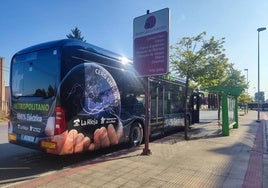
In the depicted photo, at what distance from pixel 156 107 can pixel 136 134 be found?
176 cm

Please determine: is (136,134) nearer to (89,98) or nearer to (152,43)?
(89,98)

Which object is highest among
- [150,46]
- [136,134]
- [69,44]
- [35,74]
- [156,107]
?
[150,46]

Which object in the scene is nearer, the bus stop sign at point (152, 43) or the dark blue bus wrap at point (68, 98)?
the dark blue bus wrap at point (68, 98)

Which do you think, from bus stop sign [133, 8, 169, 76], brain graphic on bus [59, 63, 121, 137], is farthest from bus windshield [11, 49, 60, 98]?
bus stop sign [133, 8, 169, 76]

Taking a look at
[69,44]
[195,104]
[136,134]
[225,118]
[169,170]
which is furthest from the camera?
[195,104]

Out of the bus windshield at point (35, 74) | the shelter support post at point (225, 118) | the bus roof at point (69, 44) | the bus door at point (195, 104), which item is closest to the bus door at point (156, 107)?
the bus roof at point (69, 44)

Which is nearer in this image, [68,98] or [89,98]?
[68,98]

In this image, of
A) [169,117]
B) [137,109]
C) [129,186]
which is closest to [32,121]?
[129,186]

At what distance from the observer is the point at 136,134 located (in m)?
9.68

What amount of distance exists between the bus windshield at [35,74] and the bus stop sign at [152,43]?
289 centimetres

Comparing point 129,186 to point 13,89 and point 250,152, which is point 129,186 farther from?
point 250,152

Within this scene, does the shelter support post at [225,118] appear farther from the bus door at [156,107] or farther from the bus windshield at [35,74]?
the bus windshield at [35,74]

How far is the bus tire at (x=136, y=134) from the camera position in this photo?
9.20m

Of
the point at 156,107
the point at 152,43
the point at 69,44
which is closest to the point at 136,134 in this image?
the point at 156,107
